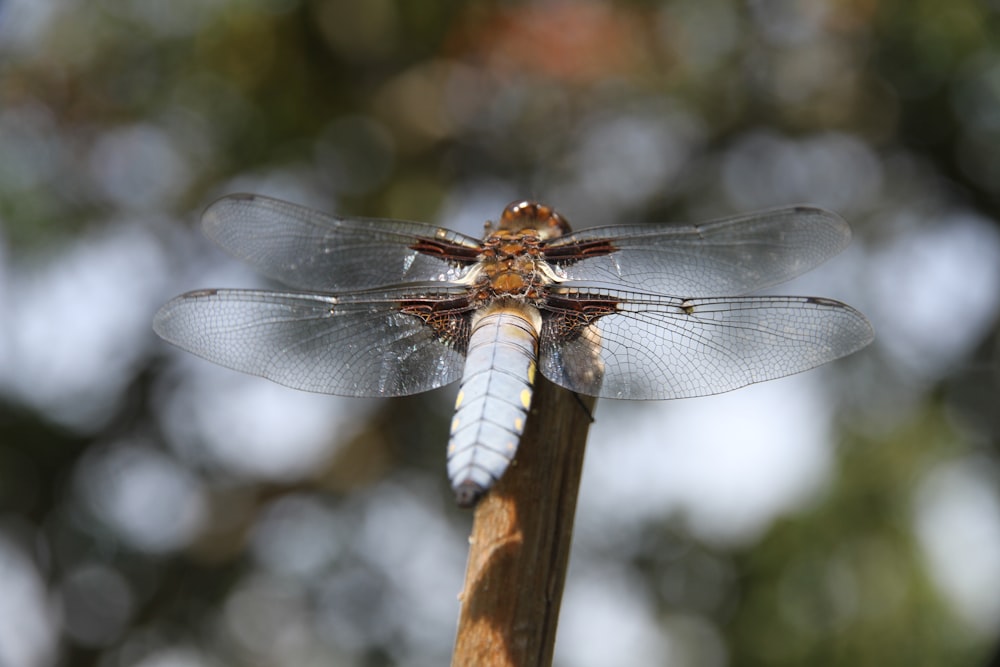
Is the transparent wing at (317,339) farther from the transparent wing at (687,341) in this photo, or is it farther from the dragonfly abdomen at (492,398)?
the transparent wing at (687,341)

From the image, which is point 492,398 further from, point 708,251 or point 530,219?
point 708,251

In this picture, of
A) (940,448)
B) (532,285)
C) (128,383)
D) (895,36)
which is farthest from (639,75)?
(128,383)

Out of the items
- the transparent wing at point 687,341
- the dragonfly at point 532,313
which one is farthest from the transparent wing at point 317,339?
the transparent wing at point 687,341

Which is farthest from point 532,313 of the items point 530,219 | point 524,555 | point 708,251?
point 524,555

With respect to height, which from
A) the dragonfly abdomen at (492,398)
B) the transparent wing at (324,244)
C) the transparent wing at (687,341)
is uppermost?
the transparent wing at (324,244)

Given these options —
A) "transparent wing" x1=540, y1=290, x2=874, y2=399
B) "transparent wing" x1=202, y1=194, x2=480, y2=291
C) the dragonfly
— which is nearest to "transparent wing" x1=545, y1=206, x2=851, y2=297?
the dragonfly

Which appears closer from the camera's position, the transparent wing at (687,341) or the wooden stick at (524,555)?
the wooden stick at (524,555)

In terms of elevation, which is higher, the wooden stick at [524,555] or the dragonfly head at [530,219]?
the dragonfly head at [530,219]
